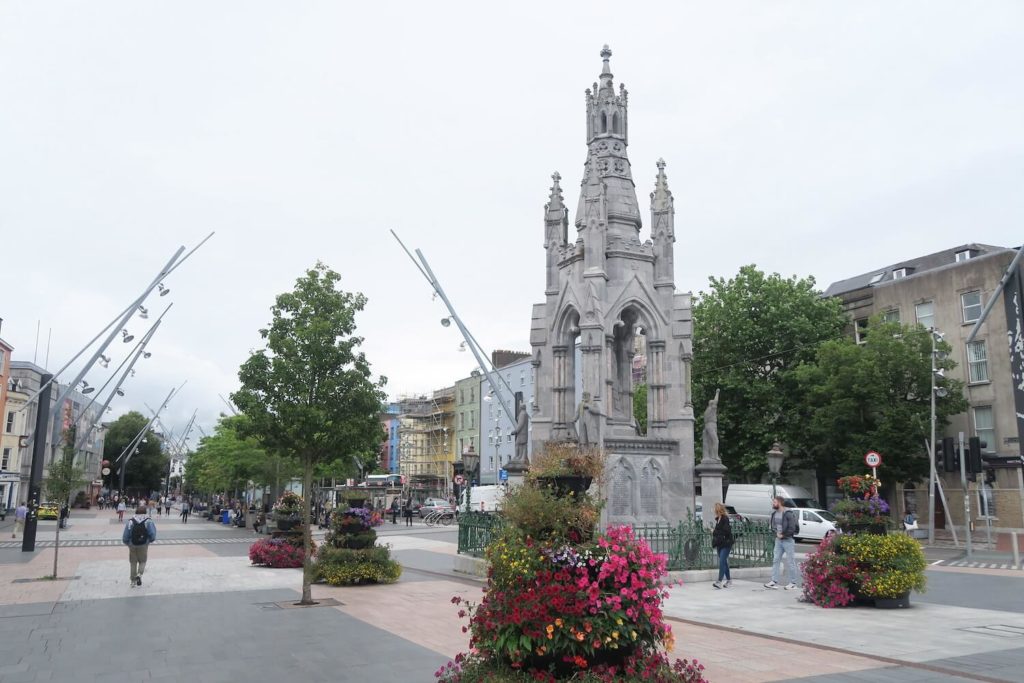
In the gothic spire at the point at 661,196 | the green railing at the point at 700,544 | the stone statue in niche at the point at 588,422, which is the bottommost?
the green railing at the point at 700,544

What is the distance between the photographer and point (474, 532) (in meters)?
18.8

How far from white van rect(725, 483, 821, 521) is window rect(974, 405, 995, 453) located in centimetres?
792

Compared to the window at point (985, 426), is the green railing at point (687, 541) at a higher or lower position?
lower

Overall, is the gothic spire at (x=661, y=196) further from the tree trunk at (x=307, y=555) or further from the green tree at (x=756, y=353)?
the green tree at (x=756, y=353)

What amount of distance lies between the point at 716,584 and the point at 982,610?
15.2 ft

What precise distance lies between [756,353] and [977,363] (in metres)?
9.86

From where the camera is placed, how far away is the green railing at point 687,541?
650 inches

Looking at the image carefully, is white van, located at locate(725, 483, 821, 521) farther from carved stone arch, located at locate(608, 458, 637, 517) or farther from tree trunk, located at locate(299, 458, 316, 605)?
tree trunk, located at locate(299, 458, 316, 605)

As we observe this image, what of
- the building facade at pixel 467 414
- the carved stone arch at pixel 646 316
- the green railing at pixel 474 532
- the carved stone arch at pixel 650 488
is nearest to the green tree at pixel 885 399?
the carved stone arch at pixel 646 316

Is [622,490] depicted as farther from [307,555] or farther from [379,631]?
[379,631]

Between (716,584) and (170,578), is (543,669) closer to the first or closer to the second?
(716,584)

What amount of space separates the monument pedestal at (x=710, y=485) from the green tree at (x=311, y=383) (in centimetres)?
817

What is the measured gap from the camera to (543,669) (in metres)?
6.25

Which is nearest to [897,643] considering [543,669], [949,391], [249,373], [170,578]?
[543,669]
